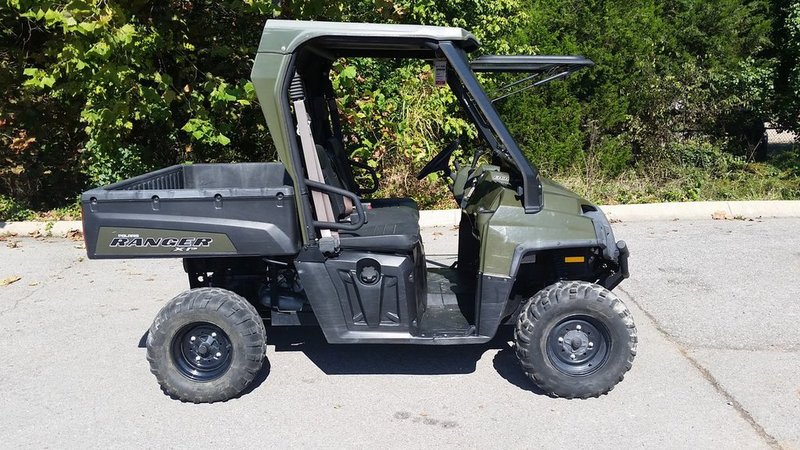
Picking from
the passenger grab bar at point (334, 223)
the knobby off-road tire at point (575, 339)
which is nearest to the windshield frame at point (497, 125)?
the knobby off-road tire at point (575, 339)

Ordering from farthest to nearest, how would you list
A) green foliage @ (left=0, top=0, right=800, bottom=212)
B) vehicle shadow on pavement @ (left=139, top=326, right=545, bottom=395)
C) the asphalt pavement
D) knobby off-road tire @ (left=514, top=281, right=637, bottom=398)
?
green foliage @ (left=0, top=0, right=800, bottom=212) → vehicle shadow on pavement @ (left=139, top=326, right=545, bottom=395) → knobby off-road tire @ (left=514, top=281, right=637, bottom=398) → the asphalt pavement

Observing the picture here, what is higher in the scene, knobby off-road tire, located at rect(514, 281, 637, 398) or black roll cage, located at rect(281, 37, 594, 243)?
black roll cage, located at rect(281, 37, 594, 243)

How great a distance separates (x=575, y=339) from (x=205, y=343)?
7.05 feet

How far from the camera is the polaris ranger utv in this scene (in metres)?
3.81

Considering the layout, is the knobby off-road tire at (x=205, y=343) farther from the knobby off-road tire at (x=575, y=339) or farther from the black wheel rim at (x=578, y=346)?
the black wheel rim at (x=578, y=346)

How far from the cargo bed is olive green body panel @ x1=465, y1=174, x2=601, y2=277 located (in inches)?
43.3

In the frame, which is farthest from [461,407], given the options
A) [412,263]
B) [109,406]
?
[109,406]

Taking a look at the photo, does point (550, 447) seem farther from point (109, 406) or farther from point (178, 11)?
point (178, 11)

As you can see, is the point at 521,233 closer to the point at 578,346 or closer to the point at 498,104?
the point at 578,346

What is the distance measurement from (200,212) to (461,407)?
1838 millimetres

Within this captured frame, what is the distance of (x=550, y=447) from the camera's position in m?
3.47

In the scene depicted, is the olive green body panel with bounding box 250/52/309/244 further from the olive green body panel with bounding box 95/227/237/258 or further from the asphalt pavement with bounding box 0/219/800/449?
the asphalt pavement with bounding box 0/219/800/449

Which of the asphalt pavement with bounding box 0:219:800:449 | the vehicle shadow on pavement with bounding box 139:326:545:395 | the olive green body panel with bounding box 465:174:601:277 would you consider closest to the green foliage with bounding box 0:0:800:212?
the asphalt pavement with bounding box 0:219:800:449

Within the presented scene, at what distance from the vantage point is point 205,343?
4.05 metres
